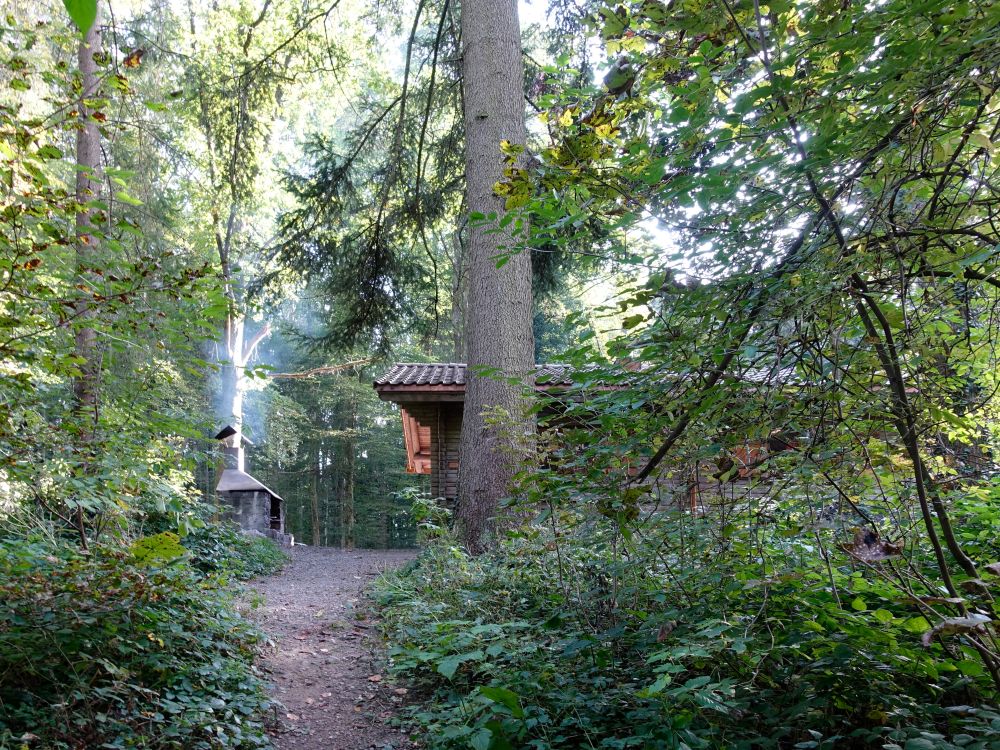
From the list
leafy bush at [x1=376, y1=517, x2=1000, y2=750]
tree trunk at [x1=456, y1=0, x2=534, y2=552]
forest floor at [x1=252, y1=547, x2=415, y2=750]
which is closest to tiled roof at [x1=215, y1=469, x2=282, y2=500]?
forest floor at [x1=252, y1=547, x2=415, y2=750]

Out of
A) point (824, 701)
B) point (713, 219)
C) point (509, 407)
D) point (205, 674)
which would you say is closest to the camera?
point (713, 219)

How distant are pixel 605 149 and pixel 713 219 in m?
0.69

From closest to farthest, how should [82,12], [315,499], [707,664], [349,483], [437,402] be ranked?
[82,12] < [707,664] < [437,402] < [349,483] < [315,499]

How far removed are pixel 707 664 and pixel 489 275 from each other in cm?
509

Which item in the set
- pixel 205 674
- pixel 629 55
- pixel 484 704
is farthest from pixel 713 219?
pixel 205 674

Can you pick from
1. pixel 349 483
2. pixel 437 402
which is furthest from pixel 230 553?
pixel 349 483

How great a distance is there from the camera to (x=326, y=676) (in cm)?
518

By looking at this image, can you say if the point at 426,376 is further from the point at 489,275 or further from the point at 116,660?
the point at 116,660

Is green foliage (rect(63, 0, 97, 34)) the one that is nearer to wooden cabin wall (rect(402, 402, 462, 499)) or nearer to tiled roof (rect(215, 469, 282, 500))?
wooden cabin wall (rect(402, 402, 462, 499))

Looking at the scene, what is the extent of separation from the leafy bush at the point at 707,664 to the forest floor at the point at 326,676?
34 centimetres

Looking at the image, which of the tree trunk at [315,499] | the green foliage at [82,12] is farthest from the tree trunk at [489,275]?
the tree trunk at [315,499]

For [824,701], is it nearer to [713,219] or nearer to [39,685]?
[713,219]

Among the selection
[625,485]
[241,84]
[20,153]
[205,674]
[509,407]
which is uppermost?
[241,84]

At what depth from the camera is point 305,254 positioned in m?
11.2
